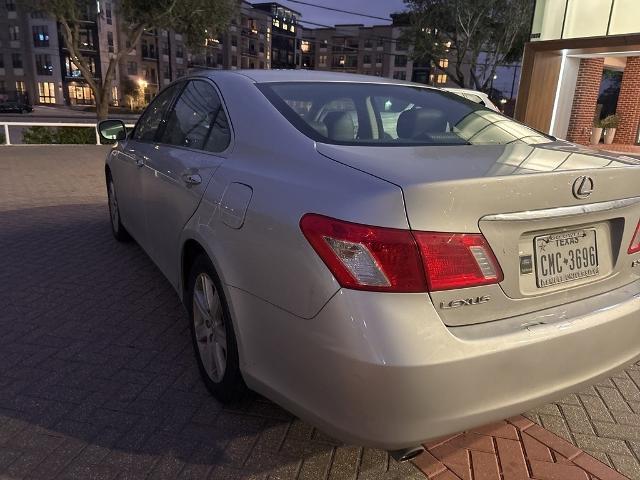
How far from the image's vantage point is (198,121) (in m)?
3.02

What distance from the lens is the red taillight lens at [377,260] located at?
1603 millimetres

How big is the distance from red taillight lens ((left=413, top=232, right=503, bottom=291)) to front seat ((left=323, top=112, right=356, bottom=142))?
0.74m

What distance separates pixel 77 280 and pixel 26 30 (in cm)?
6692

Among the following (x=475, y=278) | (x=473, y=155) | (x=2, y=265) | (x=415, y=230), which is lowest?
(x=2, y=265)

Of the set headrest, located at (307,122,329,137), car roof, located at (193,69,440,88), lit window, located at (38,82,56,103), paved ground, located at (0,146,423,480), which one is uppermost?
car roof, located at (193,69,440,88)

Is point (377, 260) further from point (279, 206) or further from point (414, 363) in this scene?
point (279, 206)

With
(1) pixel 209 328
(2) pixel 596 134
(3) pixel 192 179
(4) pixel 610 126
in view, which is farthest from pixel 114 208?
(4) pixel 610 126

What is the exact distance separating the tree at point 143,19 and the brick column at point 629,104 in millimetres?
15089

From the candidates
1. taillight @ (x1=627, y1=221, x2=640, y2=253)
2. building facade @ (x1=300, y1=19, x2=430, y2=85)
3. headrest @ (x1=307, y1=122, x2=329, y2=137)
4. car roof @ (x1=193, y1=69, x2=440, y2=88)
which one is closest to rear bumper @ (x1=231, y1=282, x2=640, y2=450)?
taillight @ (x1=627, y1=221, x2=640, y2=253)

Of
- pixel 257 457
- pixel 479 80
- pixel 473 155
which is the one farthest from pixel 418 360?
pixel 479 80

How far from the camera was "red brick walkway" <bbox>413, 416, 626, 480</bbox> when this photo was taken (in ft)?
7.23

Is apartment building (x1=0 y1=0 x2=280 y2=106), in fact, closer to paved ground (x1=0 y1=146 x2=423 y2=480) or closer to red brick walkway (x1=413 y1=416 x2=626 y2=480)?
paved ground (x1=0 y1=146 x2=423 y2=480)

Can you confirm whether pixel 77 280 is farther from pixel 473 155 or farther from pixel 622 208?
pixel 622 208

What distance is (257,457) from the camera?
226 cm
